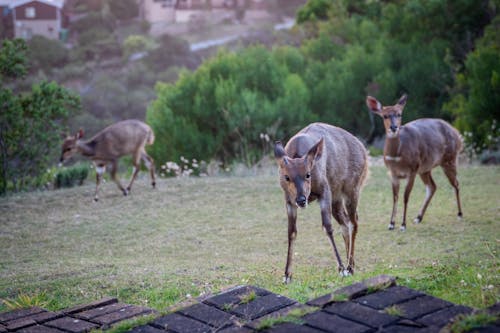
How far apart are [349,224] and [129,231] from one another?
12.4ft

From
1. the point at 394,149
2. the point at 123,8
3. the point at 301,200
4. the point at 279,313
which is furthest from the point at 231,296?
the point at 123,8

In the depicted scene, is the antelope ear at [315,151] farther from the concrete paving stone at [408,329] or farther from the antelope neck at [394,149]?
the antelope neck at [394,149]

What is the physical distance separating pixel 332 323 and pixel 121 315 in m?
1.56

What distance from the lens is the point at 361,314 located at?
3881mm

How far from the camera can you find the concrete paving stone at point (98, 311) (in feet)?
15.1

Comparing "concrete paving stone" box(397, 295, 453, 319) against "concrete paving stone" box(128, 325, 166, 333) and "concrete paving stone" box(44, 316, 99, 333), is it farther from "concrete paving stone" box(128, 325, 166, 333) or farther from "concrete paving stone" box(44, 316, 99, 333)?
"concrete paving stone" box(44, 316, 99, 333)

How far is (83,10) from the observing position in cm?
2736

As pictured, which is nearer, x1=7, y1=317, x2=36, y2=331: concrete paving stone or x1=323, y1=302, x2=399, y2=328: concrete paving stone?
x1=323, y1=302, x2=399, y2=328: concrete paving stone

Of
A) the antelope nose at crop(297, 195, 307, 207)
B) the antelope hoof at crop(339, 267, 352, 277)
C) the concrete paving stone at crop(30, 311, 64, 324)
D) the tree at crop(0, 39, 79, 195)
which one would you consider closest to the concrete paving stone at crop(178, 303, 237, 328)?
the concrete paving stone at crop(30, 311, 64, 324)

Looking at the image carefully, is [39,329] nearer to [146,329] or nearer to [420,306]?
[146,329]

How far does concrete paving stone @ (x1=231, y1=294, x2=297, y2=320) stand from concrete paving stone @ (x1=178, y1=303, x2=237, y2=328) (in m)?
0.08

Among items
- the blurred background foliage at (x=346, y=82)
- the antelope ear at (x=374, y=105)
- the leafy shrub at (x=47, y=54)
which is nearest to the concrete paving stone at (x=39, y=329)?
the antelope ear at (x=374, y=105)

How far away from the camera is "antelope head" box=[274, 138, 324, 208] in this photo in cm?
591

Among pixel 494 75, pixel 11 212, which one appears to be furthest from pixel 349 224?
pixel 494 75
